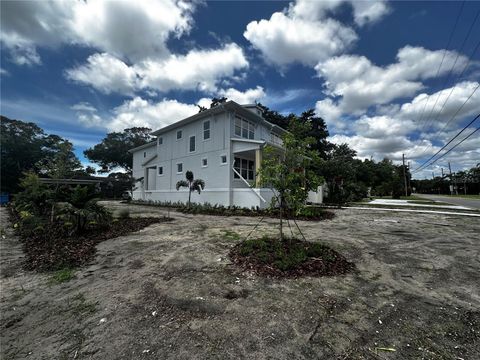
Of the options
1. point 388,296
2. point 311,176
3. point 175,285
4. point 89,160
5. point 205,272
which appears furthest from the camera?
point 89,160

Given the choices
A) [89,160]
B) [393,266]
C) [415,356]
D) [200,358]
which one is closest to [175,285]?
[200,358]

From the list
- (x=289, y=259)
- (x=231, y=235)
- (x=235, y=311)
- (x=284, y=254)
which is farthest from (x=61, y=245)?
(x=289, y=259)

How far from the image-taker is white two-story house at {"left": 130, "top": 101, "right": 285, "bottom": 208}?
14562 millimetres

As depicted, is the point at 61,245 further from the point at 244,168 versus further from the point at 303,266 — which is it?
the point at 244,168

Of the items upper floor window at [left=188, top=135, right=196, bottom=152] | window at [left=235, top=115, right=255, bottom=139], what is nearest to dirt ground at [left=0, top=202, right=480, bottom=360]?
window at [left=235, top=115, right=255, bottom=139]

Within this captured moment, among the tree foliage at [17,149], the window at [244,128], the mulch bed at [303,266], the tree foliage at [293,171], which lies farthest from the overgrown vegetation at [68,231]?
the tree foliage at [17,149]

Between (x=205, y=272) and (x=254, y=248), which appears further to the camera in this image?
(x=254, y=248)

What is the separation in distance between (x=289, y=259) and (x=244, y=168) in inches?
502

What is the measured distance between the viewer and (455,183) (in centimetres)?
5662

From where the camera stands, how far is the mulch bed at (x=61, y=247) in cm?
447

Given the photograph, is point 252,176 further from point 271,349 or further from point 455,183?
point 455,183

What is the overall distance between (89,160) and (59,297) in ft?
139

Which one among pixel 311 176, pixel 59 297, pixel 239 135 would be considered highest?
pixel 239 135

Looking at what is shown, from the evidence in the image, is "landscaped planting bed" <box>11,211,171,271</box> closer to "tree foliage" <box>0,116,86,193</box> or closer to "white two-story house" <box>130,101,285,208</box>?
"white two-story house" <box>130,101,285,208</box>
